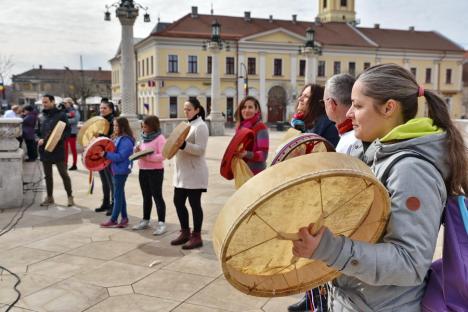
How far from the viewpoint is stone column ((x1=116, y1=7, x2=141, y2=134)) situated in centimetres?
1557

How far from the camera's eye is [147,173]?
6.42 m

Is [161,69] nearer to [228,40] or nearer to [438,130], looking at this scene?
[228,40]

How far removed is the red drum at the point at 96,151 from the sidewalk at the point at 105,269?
96 cm

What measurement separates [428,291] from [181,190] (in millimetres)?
4342

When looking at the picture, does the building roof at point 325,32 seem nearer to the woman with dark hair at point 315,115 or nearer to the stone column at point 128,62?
the stone column at point 128,62

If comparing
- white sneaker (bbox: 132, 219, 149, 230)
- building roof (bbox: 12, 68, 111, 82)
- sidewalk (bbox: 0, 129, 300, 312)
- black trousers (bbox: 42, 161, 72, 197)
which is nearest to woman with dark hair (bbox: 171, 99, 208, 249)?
sidewalk (bbox: 0, 129, 300, 312)

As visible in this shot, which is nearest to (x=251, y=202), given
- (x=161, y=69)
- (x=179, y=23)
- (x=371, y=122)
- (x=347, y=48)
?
(x=371, y=122)

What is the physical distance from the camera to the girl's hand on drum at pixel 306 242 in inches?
58.4

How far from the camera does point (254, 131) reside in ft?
17.0

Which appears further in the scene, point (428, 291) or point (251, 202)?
point (428, 291)

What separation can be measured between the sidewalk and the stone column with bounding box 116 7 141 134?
29.1 ft

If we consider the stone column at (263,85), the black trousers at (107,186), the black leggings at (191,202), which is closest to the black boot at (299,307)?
the black leggings at (191,202)

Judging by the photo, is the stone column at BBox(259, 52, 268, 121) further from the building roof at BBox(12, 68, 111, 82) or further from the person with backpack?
the building roof at BBox(12, 68, 111, 82)

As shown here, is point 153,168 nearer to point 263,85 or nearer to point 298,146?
point 298,146
